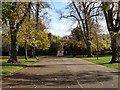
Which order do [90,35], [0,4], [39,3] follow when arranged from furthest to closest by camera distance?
[90,35]
[39,3]
[0,4]

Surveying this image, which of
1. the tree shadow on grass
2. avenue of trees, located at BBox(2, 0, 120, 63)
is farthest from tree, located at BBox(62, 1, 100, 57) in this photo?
the tree shadow on grass

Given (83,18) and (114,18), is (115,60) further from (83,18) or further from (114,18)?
(83,18)

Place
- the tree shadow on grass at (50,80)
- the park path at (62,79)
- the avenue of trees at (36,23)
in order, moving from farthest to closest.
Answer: the avenue of trees at (36,23) < the tree shadow on grass at (50,80) < the park path at (62,79)

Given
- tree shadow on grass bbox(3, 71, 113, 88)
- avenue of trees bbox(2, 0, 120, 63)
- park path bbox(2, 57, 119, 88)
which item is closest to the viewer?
park path bbox(2, 57, 119, 88)

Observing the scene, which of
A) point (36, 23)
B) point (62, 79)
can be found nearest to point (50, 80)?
point (62, 79)

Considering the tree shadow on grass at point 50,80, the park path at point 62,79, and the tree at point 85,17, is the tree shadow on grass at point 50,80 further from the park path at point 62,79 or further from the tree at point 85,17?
the tree at point 85,17

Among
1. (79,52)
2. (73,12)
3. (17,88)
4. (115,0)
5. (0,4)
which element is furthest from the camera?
(79,52)

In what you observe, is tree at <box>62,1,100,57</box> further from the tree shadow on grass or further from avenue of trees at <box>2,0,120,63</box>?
the tree shadow on grass

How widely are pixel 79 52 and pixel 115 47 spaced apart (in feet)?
200

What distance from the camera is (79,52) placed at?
101 m

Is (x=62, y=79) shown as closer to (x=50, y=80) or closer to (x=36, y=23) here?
(x=50, y=80)

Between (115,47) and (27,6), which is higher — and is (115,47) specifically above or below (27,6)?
below

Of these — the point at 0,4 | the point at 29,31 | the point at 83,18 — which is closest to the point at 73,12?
the point at 83,18

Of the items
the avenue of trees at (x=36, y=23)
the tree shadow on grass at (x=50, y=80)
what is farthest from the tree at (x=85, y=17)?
the tree shadow on grass at (x=50, y=80)
